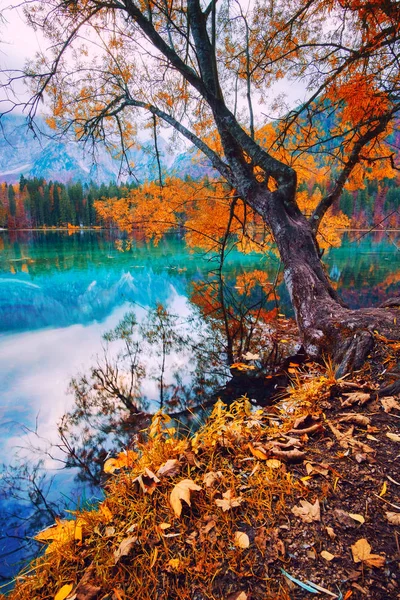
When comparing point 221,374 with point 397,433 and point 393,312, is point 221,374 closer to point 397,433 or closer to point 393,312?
point 393,312

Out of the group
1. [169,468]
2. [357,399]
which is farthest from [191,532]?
[357,399]

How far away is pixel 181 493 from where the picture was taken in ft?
4.25

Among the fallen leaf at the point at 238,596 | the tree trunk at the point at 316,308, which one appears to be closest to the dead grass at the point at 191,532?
the fallen leaf at the point at 238,596

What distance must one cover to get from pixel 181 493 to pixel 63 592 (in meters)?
0.55

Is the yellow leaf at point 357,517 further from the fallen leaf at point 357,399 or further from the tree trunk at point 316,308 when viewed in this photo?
the tree trunk at point 316,308

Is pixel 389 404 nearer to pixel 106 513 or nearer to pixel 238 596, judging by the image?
pixel 238 596

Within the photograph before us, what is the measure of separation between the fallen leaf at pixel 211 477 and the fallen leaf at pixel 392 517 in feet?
2.41

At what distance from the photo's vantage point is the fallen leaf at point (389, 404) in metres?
1.73

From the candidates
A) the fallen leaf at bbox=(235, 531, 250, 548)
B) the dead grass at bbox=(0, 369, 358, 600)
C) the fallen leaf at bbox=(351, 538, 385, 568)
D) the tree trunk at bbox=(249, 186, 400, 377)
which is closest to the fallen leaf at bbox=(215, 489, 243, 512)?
the dead grass at bbox=(0, 369, 358, 600)

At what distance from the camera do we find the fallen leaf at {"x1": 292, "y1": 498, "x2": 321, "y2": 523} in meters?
1.13

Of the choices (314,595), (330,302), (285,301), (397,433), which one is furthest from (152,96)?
(285,301)

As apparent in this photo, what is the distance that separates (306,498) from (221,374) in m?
3.36

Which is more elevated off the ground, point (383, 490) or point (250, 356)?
point (383, 490)

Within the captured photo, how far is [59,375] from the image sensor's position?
5.07m
